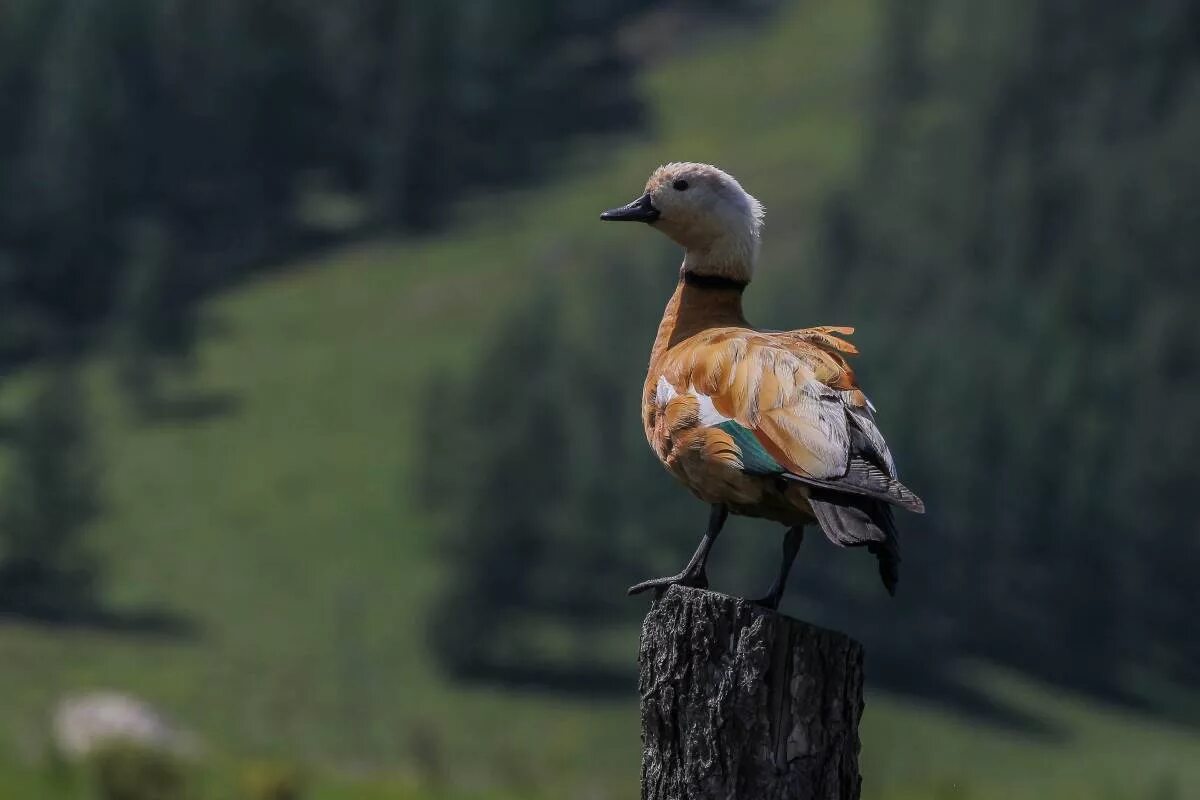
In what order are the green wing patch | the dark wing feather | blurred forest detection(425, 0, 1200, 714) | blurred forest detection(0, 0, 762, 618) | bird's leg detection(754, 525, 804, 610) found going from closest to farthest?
the dark wing feather
the green wing patch
bird's leg detection(754, 525, 804, 610)
blurred forest detection(425, 0, 1200, 714)
blurred forest detection(0, 0, 762, 618)

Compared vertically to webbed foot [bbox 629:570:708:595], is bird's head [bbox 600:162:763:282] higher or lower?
higher

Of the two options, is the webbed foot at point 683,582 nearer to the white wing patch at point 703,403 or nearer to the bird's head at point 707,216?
the white wing patch at point 703,403

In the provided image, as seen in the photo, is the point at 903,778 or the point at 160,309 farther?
the point at 160,309

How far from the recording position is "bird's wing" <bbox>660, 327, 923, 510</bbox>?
11.7m

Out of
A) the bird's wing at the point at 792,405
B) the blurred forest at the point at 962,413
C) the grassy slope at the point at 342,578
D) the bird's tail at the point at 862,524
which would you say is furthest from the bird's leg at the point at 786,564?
the blurred forest at the point at 962,413

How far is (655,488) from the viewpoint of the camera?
418 feet

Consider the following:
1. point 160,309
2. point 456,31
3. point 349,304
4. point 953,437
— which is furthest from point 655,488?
point 456,31

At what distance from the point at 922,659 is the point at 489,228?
5680 centimetres

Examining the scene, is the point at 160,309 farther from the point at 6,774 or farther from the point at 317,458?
the point at 6,774

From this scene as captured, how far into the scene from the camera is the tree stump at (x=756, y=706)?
11.1 metres

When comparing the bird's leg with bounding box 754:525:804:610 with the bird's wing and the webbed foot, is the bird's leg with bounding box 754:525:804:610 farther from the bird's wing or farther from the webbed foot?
the bird's wing

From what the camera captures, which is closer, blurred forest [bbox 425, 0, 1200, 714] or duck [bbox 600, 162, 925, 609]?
duck [bbox 600, 162, 925, 609]

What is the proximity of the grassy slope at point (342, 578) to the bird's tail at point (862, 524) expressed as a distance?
6051 cm

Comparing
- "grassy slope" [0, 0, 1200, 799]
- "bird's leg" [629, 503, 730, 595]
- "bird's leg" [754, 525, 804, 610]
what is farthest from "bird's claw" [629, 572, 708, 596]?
"grassy slope" [0, 0, 1200, 799]
